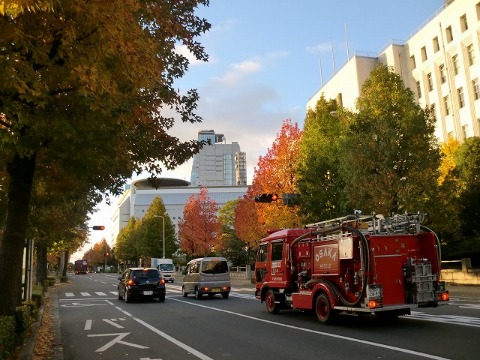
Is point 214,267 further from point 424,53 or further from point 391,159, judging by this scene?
point 424,53

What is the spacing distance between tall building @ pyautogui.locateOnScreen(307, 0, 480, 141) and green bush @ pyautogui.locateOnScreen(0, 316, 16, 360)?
3187 cm

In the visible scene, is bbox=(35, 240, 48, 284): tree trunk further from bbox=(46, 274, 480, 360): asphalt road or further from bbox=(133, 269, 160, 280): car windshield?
bbox=(46, 274, 480, 360): asphalt road

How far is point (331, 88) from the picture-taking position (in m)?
58.9

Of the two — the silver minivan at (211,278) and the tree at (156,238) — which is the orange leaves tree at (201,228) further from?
the silver minivan at (211,278)

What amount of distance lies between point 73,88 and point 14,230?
3.93 meters

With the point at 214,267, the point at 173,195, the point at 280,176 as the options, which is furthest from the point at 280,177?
the point at 173,195

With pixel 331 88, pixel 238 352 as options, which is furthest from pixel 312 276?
pixel 331 88

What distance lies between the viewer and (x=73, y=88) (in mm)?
7164

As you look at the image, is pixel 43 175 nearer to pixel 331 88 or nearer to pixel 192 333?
pixel 192 333

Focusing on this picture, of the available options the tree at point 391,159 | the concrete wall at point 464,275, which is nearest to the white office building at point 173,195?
the concrete wall at point 464,275

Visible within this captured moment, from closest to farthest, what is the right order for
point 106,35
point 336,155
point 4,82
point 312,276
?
1. point 4,82
2. point 106,35
3. point 312,276
4. point 336,155

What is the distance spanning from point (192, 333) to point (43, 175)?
546cm

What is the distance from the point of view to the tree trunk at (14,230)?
9.27 m

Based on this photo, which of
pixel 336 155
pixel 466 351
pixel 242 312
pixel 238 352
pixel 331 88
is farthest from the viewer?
pixel 331 88
